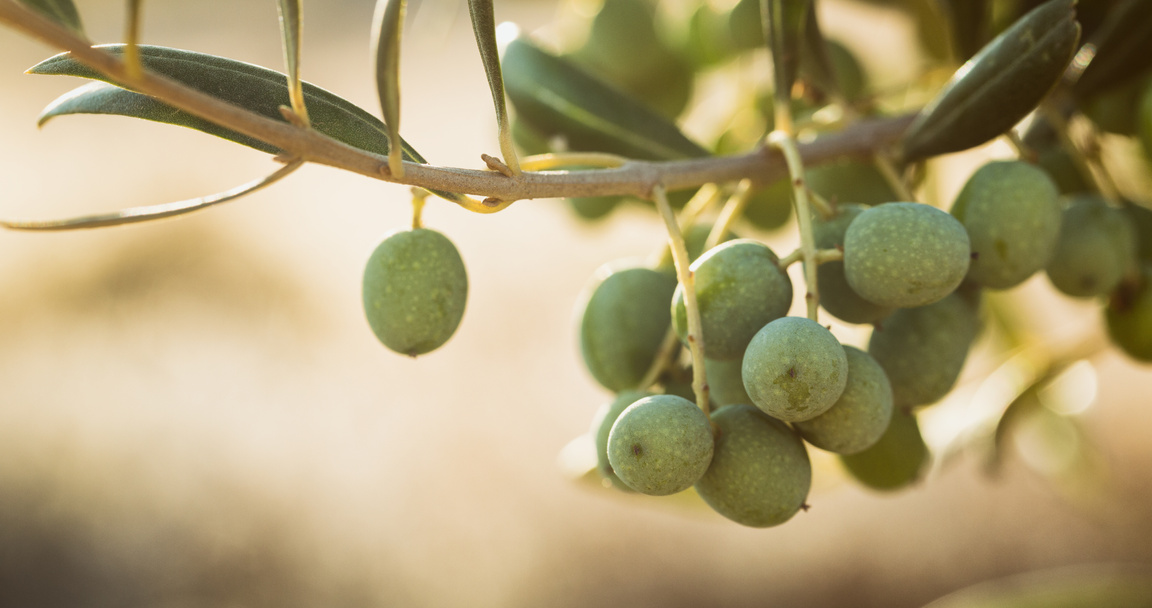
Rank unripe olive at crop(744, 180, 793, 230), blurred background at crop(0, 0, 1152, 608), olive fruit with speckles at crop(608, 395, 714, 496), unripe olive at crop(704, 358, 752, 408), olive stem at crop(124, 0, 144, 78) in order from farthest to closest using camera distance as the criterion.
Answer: blurred background at crop(0, 0, 1152, 608)
unripe olive at crop(744, 180, 793, 230)
unripe olive at crop(704, 358, 752, 408)
olive fruit with speckles at crop(608, 395, 714, 496)
olive stem at crop(124, 0, 144, 78)

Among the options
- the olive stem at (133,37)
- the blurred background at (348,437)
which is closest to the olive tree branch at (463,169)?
the olive stem at (133,37)

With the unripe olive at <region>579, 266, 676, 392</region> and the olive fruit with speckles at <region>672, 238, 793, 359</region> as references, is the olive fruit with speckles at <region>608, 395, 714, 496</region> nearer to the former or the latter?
the olive fruit with speckles at <region>672, 238, 793, 359</region>

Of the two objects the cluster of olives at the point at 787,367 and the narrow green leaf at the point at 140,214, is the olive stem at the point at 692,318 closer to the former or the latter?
the cluster of olives at the point at 787,367

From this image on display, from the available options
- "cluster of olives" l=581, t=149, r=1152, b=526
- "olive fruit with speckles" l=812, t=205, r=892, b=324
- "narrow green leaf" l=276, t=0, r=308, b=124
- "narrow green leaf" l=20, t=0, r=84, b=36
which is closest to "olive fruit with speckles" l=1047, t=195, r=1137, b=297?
"cluster of olives" l=581, t=149, r=1152, b=526

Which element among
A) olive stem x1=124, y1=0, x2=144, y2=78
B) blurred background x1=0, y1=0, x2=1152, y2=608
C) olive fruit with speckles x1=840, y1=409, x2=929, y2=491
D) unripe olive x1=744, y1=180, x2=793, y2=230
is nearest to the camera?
olive stem x1=124, y1=0, x2=144, y2=78

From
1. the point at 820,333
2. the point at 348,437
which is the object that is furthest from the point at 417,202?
the point at 348,437

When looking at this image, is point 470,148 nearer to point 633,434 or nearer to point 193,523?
point 193,523
